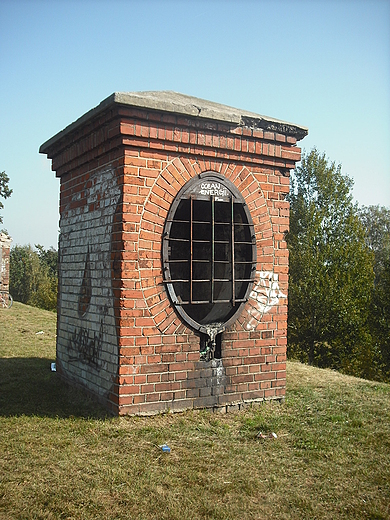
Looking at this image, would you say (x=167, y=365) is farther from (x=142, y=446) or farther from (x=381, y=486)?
(x=381, y=486)

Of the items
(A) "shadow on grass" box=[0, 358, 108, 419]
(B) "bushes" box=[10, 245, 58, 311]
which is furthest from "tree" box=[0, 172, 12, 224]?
(A) "shadow on grass" box=[0, 358, 108, 419]

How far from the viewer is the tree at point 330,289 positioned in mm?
25031

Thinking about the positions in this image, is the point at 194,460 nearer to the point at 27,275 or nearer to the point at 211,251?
the point at 211,251

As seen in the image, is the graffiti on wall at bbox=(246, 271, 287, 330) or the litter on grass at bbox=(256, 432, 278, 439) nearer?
the litter on grass at bbox=(256, 432, 278, 439)

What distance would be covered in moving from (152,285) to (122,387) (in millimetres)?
1056

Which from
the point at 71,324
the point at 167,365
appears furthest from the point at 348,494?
the point at 71,324

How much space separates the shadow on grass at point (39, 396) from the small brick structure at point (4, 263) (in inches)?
415

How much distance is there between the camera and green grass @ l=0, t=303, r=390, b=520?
327 centimetres

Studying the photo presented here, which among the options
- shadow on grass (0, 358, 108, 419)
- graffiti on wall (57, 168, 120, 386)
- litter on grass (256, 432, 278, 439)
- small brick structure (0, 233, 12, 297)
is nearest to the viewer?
litter on grass (256, 432, 278, 439)

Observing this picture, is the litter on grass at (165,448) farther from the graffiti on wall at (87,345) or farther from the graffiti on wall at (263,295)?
the graffiti on wall at (263,295)

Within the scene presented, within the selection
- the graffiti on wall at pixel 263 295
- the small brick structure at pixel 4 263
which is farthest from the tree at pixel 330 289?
the graffiti on wall at pixel 263 295

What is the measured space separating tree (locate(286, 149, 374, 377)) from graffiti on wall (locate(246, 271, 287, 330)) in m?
19.7

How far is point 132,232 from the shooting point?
4961mm

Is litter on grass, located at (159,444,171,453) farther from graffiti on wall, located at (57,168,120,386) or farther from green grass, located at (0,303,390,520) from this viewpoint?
graffiti on wall, located at (57,168,120,386)
